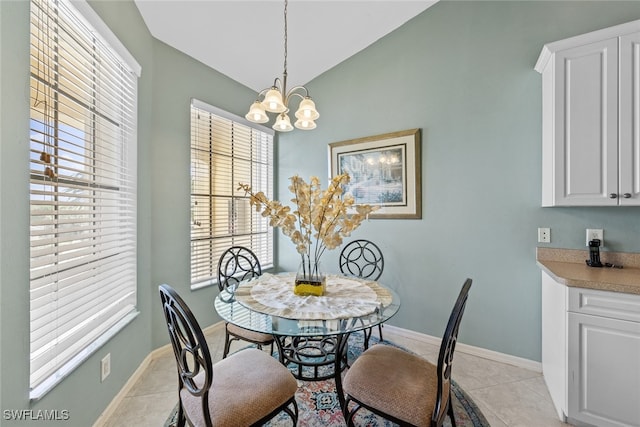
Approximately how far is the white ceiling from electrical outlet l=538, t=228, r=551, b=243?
2.28 meters

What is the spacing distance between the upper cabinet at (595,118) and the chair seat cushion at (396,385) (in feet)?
5.00

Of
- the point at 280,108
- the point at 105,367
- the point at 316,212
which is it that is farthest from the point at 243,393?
the point at 280,108

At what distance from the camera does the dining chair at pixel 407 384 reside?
1130 mm

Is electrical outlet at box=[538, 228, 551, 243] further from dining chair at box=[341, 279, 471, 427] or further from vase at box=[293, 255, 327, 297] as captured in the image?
vase at box=[293, 255, 327, 297]

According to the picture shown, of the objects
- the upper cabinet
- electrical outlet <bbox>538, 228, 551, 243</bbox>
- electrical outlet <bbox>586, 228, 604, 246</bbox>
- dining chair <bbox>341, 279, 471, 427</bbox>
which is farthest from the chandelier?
electrical outlet <bbox>586, 228, 604, 246</bbox>

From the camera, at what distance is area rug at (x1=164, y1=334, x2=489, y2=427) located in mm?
1611

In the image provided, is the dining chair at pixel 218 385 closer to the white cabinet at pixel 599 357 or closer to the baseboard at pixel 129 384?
the baseboard at pixel 129 384

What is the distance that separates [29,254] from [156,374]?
4.67 feet

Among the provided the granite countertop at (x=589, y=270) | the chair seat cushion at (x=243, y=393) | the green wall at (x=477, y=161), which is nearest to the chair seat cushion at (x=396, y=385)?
the chair seat cushion at (x=243, y=393)

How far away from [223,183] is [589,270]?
3187 mm

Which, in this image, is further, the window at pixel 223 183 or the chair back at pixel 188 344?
the window at pixel 223 183

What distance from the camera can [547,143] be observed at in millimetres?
1977

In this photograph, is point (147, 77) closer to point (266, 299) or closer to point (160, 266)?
point (160, 266)

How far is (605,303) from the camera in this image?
1476mm
